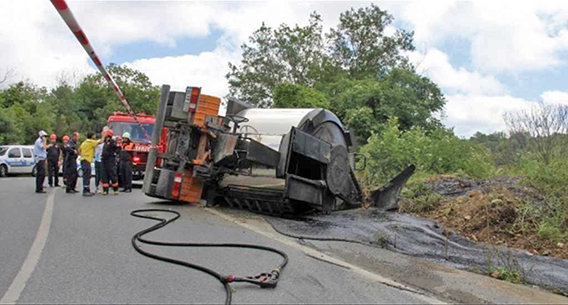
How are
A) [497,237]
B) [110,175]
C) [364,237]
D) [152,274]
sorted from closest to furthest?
[152,274], [364,237], [497,237], [110,175]

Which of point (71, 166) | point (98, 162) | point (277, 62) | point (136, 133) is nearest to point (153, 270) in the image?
point (71, 166)

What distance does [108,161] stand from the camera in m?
11.4

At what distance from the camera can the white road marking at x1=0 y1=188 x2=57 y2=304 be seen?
147 inches

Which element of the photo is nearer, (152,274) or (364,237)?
(152,274)

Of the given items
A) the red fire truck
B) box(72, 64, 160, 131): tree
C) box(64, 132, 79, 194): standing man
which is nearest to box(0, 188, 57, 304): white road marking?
box(64, 132, 79, 194): standing man

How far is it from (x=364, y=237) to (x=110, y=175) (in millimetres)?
7259

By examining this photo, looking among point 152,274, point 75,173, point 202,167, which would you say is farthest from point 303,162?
point 75,173

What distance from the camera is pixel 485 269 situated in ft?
17.3

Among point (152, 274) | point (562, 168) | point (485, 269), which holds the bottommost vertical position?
point (152, 274)

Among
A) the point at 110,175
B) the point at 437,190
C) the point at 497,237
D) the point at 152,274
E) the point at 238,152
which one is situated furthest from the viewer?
the point at 110,175

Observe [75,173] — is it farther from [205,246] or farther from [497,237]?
[497,237]

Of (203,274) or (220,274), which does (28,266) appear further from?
(220,274)

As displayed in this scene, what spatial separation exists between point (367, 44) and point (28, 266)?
3506cm

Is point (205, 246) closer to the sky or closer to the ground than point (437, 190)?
closer to the ground
